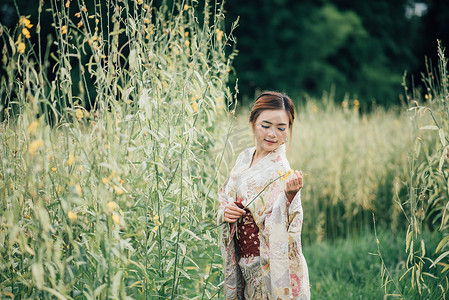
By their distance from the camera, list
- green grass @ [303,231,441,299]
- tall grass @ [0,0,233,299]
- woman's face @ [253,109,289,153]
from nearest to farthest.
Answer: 1. tall grass @ [0,0,233,299]
2. woman's face @ [253,109,289,153]
3. green grass @ [303,231,441,299]

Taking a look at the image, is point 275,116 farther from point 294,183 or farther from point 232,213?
point 232,213

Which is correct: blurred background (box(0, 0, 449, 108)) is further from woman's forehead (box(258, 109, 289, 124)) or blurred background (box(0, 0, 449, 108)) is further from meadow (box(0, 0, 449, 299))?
woman's forehead (box(258, 109, 289, 124))

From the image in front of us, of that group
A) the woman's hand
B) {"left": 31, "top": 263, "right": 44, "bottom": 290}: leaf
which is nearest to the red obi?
the woman's hand

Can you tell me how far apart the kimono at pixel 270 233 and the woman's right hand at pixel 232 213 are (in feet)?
0.15

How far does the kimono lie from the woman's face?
0.06 metres

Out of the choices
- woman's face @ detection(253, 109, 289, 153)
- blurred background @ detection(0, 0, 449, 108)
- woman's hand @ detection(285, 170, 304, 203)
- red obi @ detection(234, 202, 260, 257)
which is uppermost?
blurred background @ detection(0, 0, 449, 108)

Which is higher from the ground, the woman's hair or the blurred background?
the blurred background

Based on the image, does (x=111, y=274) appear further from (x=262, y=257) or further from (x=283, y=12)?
(x=283, y=12)

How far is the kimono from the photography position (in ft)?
6.22

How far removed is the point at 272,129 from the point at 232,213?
0.50 metres

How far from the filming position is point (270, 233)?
1925mm

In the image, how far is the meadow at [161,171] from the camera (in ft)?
5.16

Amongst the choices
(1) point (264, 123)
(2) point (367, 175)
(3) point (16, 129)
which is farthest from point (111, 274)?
(2) point (367, 175)

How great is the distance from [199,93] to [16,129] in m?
1.00
